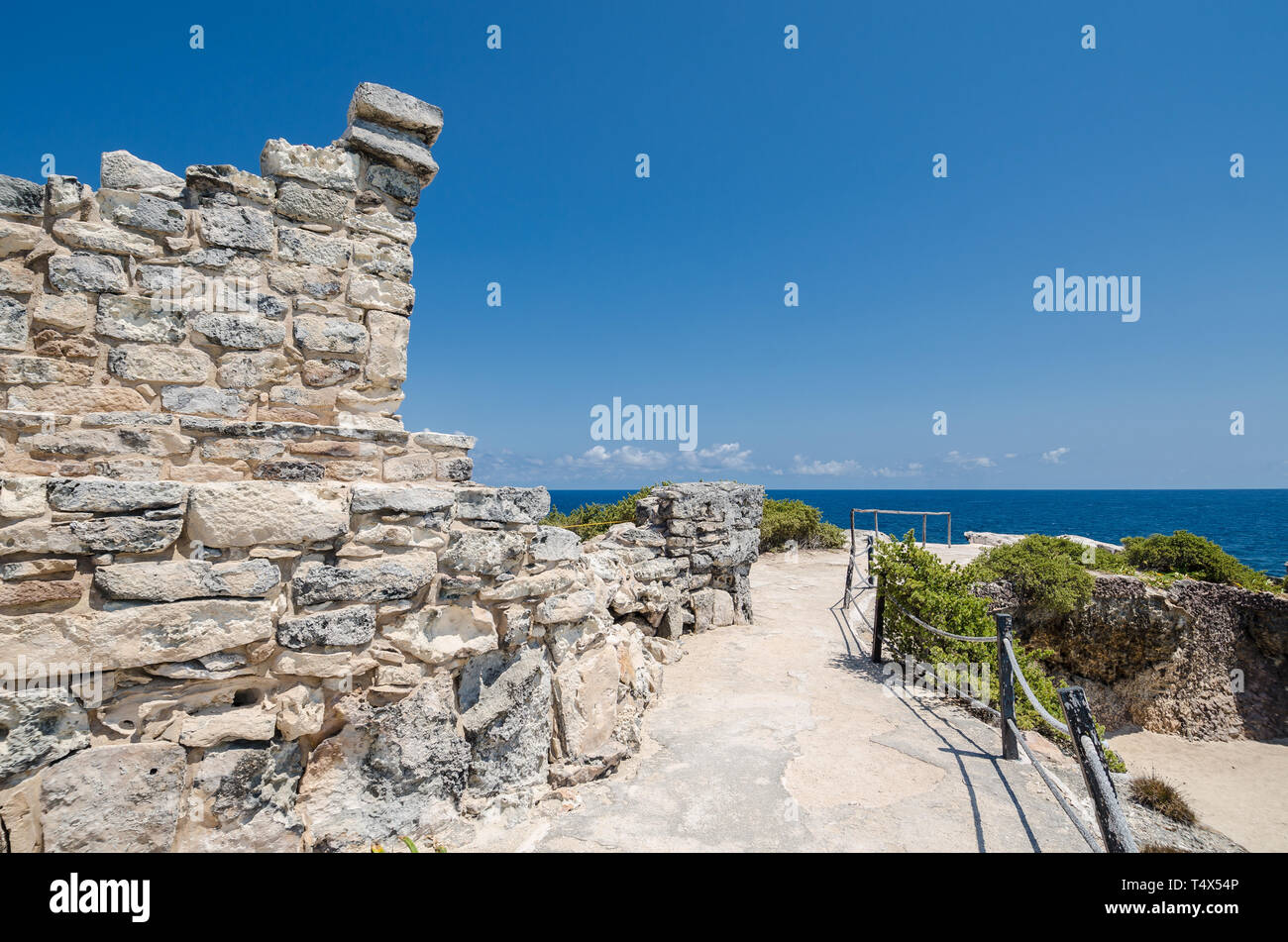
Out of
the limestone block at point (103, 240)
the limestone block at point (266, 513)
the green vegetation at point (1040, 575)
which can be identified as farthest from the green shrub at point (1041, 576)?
the limestone block at point (103, 240)

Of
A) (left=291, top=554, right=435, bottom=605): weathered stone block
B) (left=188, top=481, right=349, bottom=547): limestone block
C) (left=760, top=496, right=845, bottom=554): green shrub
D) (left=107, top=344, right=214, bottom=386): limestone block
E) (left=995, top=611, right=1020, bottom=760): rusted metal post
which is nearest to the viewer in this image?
(left=188, top=481, right=349, bottom=547): limestone block

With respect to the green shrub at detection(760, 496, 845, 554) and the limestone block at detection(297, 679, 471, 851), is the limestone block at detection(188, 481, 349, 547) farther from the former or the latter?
the green shrub at detection(760, 496, 845, 554)

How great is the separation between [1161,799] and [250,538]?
23.8 feet

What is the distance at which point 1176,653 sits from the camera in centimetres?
1048

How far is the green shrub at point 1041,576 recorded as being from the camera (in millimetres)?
10266

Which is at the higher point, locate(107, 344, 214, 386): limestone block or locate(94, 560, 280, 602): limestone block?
locate(107, 344, 214, 386): limestone block

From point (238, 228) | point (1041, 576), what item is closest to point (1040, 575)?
point (1041, 576)

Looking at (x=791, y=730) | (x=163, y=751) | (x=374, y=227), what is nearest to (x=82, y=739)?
(x=163, y=751)

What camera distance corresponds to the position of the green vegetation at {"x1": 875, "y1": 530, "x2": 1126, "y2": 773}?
251 inches

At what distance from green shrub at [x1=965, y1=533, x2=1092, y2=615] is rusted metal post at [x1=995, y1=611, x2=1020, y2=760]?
5.71 metres

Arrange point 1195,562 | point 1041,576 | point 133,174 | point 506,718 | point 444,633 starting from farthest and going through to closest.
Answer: point 1195,562 < point 1041,576 < point 506,718 < point 444,633 < point 133,174

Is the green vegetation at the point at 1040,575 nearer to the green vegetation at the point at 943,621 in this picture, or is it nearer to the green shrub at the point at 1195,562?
the green shrub at the point at 1195,562

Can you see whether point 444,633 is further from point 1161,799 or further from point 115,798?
point 1161,799

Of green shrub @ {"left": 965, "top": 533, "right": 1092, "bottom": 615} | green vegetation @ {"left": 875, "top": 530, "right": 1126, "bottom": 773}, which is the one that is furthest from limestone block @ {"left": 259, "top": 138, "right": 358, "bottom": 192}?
green shrub @ {"left": 965, "top": 533, "right": 1092, "bottom": 615}
